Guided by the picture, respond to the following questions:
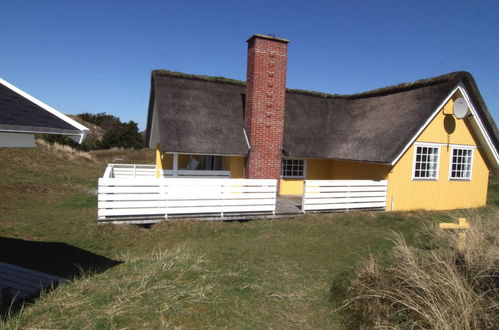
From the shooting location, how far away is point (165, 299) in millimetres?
4977

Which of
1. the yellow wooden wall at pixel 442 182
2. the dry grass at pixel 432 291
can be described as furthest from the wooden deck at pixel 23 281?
the yellow wooden wall at pixel 442 182

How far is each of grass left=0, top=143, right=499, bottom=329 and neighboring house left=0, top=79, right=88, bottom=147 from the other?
2258 mm

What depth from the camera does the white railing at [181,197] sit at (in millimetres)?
9562

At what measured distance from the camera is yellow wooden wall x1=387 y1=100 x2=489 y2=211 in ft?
44.2

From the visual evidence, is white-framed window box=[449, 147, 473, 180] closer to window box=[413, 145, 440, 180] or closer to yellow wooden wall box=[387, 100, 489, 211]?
yellow wooden wall box=[387, 100, 489, 211]

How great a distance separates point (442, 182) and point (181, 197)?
11036mm

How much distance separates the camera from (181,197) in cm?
1041

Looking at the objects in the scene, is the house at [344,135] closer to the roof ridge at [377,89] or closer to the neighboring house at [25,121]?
the roof ridge at [377,89]

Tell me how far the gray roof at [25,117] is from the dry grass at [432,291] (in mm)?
4647

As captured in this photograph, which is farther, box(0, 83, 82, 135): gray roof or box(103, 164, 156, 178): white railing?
box(103, 164, 156, 178): white railing

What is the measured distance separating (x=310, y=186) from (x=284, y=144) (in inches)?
136

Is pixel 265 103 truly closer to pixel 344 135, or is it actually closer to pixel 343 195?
pixel 344 135


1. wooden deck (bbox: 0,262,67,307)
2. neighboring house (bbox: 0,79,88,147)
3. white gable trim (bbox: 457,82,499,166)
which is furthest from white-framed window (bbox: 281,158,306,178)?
neighboring house (bbox: 0,79,88,147)

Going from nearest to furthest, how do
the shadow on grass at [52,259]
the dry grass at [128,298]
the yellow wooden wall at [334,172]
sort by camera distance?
the dry grass at [128,298]
the shadow on grass at [52,259]
the yellow wooden wall at [334,172]
